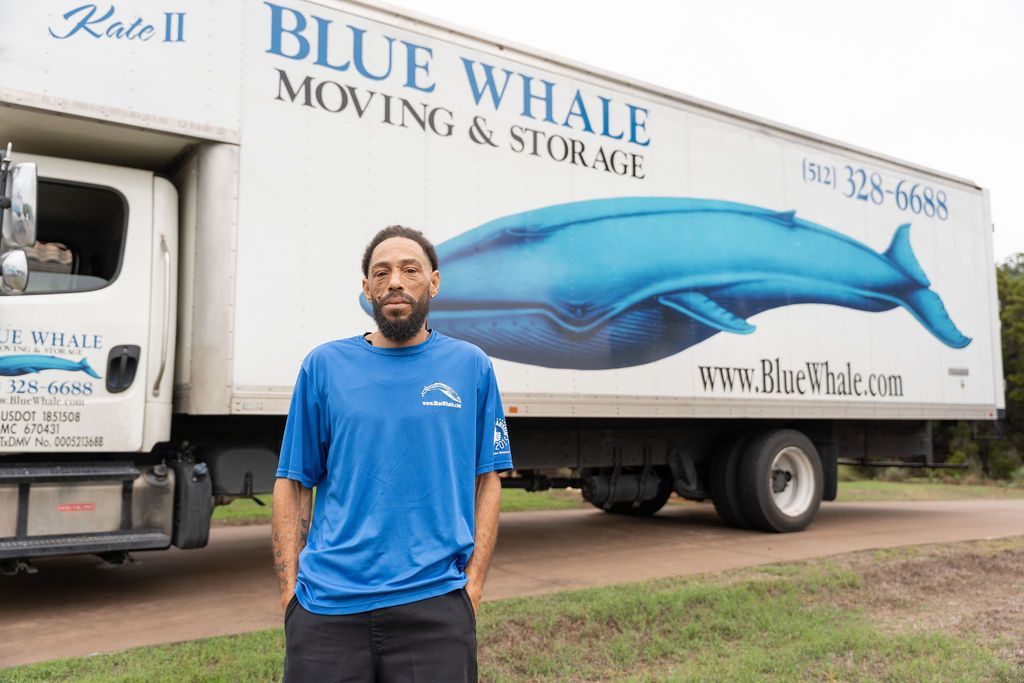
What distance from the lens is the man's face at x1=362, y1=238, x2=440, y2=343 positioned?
2266 millimetres

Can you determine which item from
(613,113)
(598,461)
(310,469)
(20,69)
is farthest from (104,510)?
(613,113)

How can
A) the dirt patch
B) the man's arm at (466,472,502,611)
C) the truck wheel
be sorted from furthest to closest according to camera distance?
the truck wheel, the dirt patch, the man's arm at (466,472,502,611)

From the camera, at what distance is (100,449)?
557 centimetres

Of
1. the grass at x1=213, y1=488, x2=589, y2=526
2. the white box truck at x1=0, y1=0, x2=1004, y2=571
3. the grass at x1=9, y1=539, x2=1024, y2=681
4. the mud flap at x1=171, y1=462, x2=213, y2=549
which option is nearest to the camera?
the grass at x1=9, y1=539, x2=1024, y2=681

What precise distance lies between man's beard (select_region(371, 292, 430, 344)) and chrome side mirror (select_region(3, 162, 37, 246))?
2.88 metres

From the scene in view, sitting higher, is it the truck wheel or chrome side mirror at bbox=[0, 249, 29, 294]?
chrome side mirror at bbox=[0, 249, 29, 294]

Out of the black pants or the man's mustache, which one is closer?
the black pants

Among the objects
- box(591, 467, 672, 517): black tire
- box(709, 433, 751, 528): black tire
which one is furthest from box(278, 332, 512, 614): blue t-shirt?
box(591, 467, 672, 517): black tire

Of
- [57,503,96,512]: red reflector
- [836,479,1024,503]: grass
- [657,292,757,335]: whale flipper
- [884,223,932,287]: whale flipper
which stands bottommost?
[836,479,1024,503]: grass

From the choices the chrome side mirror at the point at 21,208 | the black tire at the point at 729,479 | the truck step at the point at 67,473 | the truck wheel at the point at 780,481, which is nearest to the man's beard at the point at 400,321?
the chrome side mirror at the point at 21,208

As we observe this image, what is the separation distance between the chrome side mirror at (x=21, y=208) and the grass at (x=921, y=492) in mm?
12016

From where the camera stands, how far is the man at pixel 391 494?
207 cm

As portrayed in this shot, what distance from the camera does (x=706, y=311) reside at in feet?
26.3

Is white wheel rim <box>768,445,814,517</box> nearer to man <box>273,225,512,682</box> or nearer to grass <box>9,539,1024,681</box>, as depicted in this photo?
grass <box>9,539,1024,681</box>
